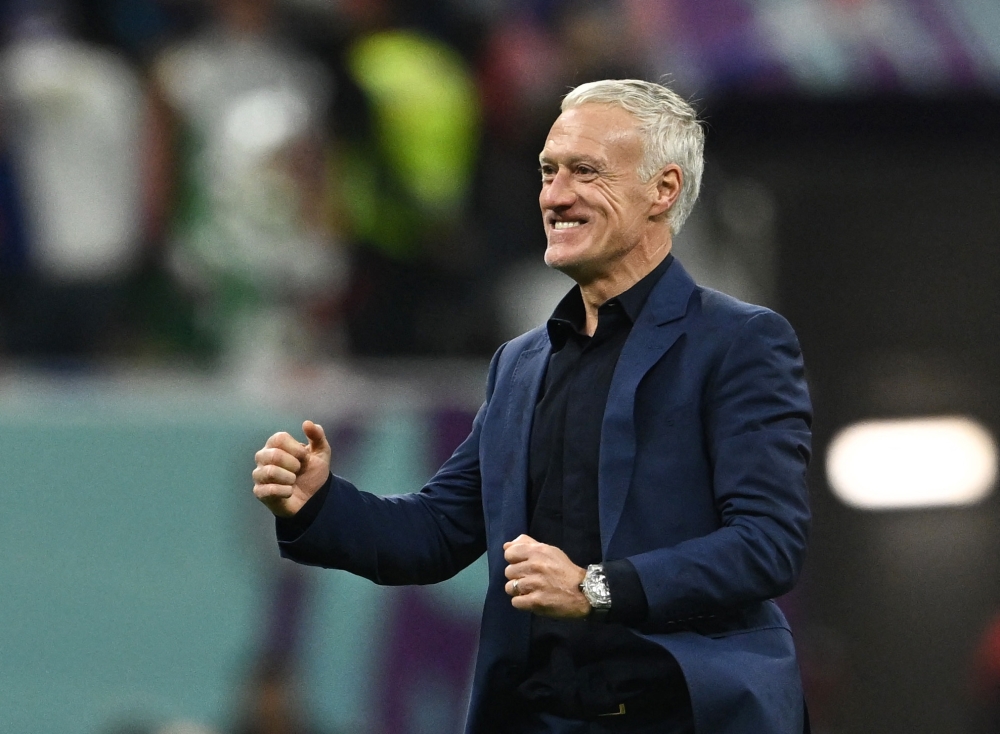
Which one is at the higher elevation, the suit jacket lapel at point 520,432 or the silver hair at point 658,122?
the silver hair at point 658,122

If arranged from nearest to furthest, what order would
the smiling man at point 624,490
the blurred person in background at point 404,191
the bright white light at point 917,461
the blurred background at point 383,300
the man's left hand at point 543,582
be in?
the man's left hand at point 543,582 → the smiling man at point 624,490 → the blurred background at point 383,300 → the blurred person in background at point 404,191 → the bright white light at point 917,461

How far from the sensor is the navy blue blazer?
10.6ft

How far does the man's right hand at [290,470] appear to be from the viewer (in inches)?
136

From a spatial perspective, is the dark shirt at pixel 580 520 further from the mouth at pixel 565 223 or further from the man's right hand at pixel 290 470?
the mouth at pixel 565 223

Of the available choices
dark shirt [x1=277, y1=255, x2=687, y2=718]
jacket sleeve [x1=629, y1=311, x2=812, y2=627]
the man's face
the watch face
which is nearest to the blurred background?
dark shirt [x1=277, y1=255, x2=687, y2=718]

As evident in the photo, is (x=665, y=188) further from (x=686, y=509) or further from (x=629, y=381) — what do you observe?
(x=686, y=509)

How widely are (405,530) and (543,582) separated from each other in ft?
2.10

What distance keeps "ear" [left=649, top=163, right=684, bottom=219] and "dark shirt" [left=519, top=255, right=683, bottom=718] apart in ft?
0.35

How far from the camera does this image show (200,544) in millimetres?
7129

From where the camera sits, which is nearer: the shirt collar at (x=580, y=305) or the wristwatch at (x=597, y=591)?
the wristwatch at (x=597, y=591)

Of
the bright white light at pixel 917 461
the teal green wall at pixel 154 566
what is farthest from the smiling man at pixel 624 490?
the bright white light at pixel 917 461

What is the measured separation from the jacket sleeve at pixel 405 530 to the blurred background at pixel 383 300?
3313mm

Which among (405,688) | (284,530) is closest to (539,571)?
(284,530)

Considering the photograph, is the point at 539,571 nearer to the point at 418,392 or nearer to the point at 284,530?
the point at 284,530
